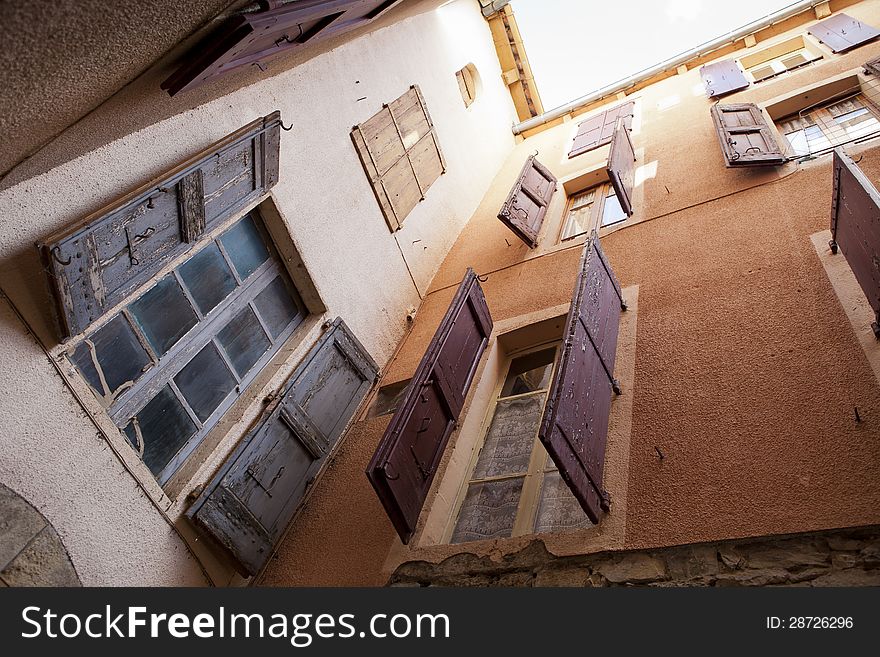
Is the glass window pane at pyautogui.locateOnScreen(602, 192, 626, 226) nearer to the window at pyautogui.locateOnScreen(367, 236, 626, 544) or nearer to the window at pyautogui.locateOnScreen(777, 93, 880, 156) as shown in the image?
the window at pyautogui.locateOnScreen(777, 93, 880, 156)

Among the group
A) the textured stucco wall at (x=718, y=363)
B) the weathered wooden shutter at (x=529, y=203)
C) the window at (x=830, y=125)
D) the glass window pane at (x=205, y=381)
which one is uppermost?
the glass window pane at (x=205, y=381)

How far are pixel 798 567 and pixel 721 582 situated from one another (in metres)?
0.33

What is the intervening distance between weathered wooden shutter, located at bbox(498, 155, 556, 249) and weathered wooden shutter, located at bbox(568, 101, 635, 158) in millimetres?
1277

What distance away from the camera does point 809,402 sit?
11.1 ft

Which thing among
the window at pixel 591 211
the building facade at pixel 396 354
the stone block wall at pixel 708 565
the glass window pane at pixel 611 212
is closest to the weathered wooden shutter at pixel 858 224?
the building facade at pixel 396 354

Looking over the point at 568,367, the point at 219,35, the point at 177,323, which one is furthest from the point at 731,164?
the point at 177,323

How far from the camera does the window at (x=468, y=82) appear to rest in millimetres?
9844

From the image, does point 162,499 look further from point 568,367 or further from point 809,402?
point 809,402

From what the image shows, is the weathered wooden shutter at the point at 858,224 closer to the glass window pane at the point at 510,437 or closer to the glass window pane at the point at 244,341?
the glass window pane at the point at 510,437

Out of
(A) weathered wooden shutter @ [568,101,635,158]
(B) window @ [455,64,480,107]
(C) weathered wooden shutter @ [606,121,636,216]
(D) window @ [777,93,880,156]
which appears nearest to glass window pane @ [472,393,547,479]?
(C) weathered wooden shutter @ [606,121,636,216]

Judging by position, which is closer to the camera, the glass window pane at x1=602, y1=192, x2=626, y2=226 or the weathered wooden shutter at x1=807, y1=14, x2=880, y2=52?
the glass window pane at x1=602, y1=192, x2=626, y2=226

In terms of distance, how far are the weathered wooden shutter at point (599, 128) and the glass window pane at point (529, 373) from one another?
4.23 metres

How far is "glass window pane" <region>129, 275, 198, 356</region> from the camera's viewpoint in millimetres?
3969

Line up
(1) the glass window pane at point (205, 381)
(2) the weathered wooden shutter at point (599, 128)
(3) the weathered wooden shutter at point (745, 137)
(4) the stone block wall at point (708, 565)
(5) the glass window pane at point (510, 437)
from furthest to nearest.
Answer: (2) the weathered wooden shutter at point (599, 128) < (3) the weathered wooden shutter at point (745, 137) < (5) the glass window pane at point (510, 437) < (1) the glass window pane at point (205, 381) < (4) the stone block wall at point (708, 565)
